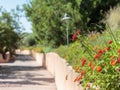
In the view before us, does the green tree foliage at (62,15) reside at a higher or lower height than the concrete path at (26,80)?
higher

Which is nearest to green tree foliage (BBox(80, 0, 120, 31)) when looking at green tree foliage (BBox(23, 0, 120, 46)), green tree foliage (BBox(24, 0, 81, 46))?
green tree foliage (BBox(23, 0, 120, 46))

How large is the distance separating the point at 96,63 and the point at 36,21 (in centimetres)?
2910

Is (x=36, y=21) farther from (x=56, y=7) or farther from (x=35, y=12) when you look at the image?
(x=56, y=7)

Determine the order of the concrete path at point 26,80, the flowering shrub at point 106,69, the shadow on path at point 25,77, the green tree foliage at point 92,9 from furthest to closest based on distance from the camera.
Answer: the green tree foliage at point 92,9
the shadow on path at point 25,77
the concrete path at point 26,80
the flowering shrub at point 106,69

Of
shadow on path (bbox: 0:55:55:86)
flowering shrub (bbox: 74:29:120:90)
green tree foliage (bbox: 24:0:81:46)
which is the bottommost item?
shadow on path (bbox: 0:55:55:86)

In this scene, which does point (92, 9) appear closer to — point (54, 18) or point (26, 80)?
point (54, 18)

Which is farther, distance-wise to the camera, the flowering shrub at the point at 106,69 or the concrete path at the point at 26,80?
the concrete path at the point at 26,80

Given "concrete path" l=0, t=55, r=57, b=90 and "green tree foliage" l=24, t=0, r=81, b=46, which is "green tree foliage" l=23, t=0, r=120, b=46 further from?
"concrete path" l=0, t=55, r=57, b=90

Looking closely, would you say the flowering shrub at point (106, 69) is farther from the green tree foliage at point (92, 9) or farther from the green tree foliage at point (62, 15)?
the green tree foliage at point (92, 9)

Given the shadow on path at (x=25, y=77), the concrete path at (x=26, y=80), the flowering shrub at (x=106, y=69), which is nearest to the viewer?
the flowering shrub at (x=106, y=69)

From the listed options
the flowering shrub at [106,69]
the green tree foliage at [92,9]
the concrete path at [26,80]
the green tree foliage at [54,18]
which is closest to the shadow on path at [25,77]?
the concrete path at [26,80]

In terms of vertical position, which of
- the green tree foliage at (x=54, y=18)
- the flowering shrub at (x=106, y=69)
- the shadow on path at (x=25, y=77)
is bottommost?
the shadow on path at (x=25, y=77)

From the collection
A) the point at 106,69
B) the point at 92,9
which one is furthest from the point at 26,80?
the point at 106,69

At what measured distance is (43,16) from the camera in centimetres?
3052
